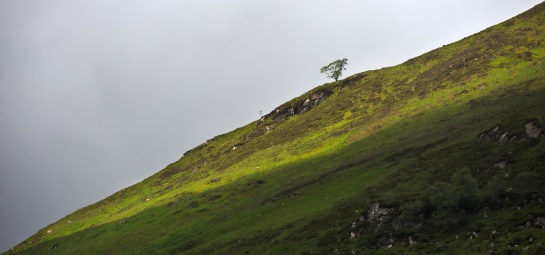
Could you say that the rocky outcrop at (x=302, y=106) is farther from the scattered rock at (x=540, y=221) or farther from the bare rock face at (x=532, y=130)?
the scattered rock at (x=540, y=221)

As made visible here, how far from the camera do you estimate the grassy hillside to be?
4334 centimetres

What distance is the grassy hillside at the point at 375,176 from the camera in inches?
1706

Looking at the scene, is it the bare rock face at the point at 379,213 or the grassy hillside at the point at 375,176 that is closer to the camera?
the grassy hillside at the point at 375,176

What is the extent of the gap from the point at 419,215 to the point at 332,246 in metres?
11.2

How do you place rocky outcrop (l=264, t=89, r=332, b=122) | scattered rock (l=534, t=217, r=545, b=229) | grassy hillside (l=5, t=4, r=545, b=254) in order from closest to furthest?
scattered rock (l=534, t=217, r=545, b=229), grassy hillside (l=5, t=4, r=545, b=254), rocky outcrop (l=264, t=89, r=332, b=122)

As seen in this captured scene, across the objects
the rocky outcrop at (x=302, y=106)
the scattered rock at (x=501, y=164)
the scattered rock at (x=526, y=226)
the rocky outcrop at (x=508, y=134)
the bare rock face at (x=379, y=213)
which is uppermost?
the rocky outcrop at (x=302, y=106)

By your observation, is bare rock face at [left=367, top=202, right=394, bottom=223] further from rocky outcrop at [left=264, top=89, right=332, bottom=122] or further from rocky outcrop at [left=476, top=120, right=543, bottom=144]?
rocky outcrop at [left=264, top=89, right=332, bottom=122]

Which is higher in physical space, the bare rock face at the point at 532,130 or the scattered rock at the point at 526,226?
the bare rock face at the point at 532,130

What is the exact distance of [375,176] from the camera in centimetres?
6738

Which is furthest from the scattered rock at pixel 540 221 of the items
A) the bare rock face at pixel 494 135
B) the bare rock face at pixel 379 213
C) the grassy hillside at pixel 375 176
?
the bare rock face at pixel 494 135

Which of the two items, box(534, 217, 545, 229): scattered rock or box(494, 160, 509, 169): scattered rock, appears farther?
box(494, 160, 509, 169): scattered rock

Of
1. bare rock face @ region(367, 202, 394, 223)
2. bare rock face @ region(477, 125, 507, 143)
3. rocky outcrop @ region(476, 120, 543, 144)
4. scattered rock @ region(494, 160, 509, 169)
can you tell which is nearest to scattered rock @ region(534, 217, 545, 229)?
scattered rock @ region(494, 160, 509, 169)

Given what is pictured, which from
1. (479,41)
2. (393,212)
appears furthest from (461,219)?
(479,41)

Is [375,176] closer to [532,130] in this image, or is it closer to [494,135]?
[494,135]
